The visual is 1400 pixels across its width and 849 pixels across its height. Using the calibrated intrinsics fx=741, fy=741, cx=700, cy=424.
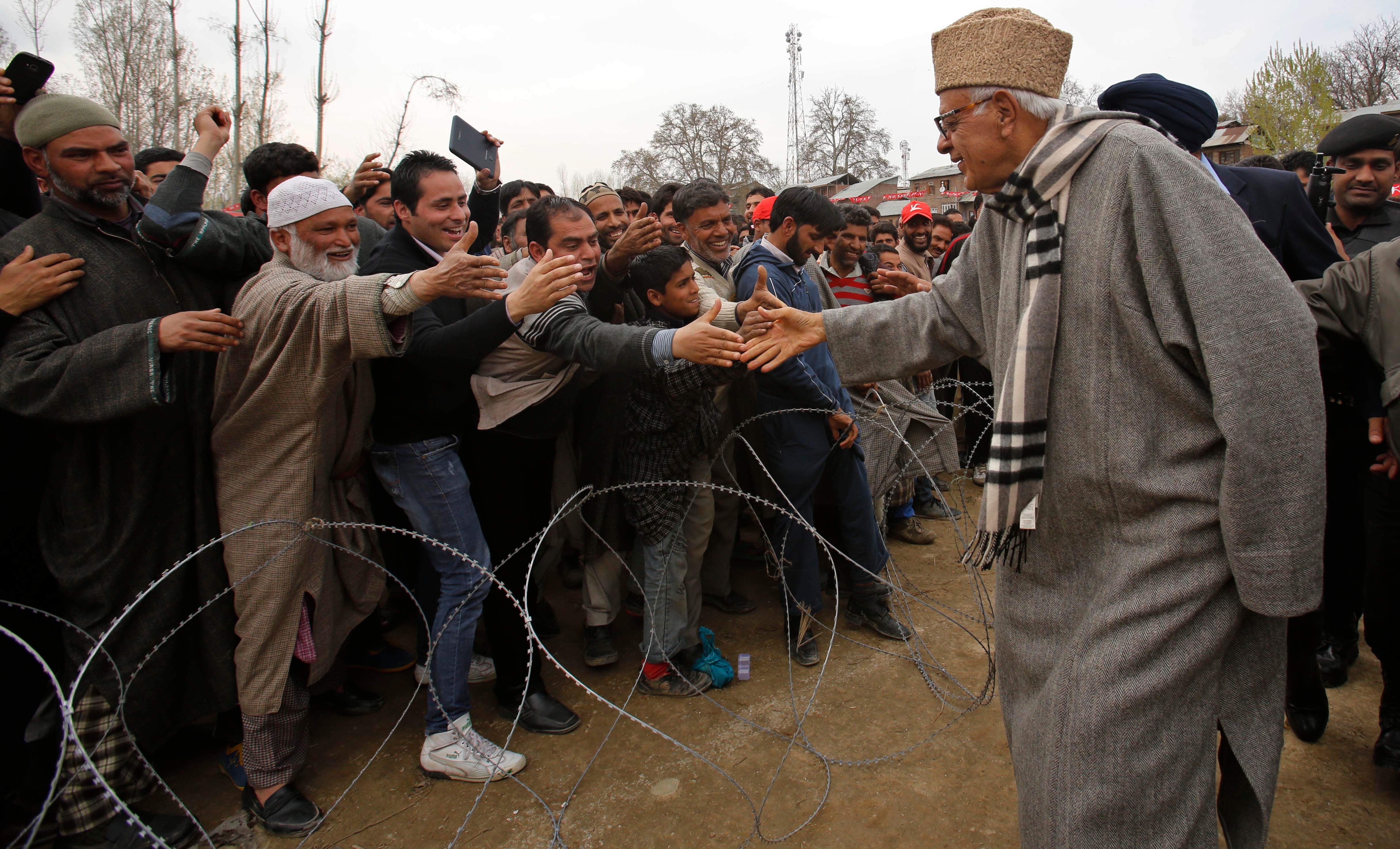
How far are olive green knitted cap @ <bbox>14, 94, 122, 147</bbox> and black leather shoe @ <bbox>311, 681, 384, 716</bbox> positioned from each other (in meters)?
2.55

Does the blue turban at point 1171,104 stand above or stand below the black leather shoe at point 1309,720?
above

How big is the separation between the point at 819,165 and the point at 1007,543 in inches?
2011

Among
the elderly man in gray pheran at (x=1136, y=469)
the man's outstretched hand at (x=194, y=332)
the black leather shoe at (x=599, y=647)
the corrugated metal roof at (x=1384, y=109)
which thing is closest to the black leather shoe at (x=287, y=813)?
the black leather shoe at (x=599, y=647)

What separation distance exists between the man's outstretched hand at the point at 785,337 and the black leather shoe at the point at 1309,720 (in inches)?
105

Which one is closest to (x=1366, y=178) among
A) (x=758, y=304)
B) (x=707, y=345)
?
(x=758, y=304)

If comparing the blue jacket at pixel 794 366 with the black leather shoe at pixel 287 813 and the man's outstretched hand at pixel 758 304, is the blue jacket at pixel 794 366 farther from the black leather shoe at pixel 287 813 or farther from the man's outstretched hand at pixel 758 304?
the black leather shoe at pixel 287 813

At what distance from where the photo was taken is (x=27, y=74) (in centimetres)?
314

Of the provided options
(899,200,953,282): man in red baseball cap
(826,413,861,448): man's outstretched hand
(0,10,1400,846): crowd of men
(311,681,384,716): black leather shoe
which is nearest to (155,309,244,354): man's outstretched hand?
(0,10,1400,846): crowd of men

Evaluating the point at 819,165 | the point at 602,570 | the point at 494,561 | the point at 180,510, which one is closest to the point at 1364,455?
the point at 602,570

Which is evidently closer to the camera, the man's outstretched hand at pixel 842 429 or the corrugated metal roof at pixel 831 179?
the man's outstretched hand at pixel 842 429

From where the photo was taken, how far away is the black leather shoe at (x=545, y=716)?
3375mm

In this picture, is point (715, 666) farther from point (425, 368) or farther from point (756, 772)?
point (425, 368)

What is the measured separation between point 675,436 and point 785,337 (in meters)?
1.21

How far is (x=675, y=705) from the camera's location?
362 cm
